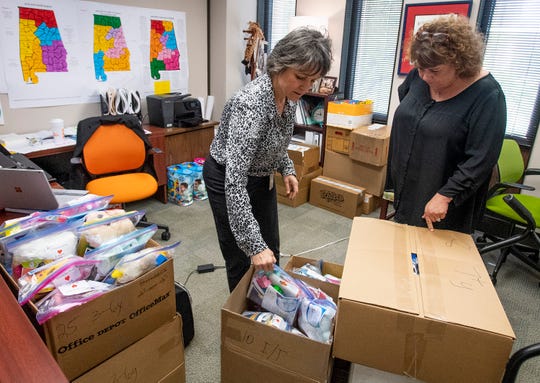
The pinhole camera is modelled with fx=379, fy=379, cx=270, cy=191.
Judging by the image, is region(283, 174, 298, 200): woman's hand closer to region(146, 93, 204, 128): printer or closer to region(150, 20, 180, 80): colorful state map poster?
region(146, 93, 204, 128): printer

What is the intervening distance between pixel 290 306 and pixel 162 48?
10.2 ft

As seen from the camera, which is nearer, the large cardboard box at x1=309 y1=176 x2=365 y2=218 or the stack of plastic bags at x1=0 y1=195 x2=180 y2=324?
the stack of plastic bags at x1=0 y1=195 x2=180 y2=324

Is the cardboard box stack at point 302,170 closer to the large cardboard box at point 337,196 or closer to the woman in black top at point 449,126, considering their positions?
the large cardboard box at point 337,196

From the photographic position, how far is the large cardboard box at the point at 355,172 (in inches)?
130

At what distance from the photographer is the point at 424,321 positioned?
940 millimetres

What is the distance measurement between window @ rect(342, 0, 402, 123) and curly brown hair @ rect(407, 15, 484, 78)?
7.18 ft

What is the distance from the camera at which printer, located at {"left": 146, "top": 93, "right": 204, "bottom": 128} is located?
3.37 meters

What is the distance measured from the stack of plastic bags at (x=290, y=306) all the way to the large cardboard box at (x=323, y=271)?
0.08 m

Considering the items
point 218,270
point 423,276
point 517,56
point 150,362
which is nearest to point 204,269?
point 218,270

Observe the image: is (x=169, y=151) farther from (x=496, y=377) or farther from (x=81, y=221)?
(x=496, y=377)

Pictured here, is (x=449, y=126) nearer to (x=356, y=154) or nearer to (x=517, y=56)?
(x=356, y=154)

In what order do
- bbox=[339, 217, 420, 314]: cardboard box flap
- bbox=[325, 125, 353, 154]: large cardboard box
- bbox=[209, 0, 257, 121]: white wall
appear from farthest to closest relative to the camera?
1. bbox=[209, 0, 257, 121]: white wall
2. bbox=[325, 125, 353, 154]: large cardboard box
3. bbox=[339, 217, 420, 314]: cardboard box flap

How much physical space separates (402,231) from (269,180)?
1.79 ft

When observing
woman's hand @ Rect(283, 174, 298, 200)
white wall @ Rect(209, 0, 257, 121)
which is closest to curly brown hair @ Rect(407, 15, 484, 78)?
woman's hand @ Rect(283, 174, 298, 200)
